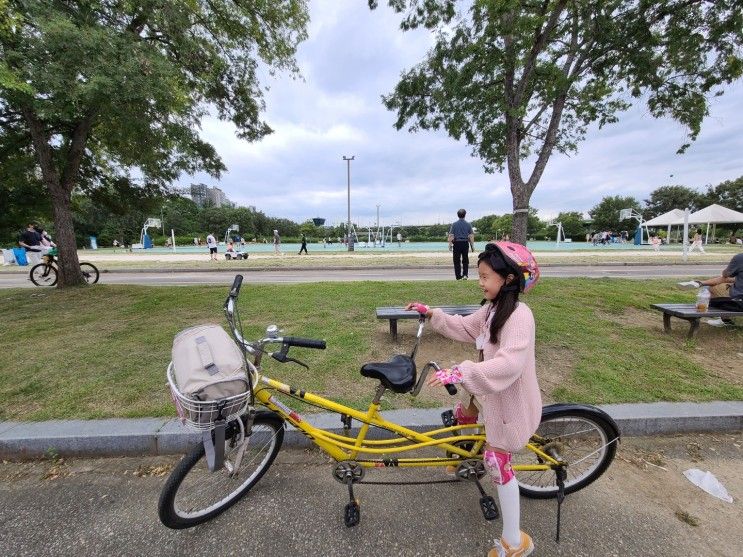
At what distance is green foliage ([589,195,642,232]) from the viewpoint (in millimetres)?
57319

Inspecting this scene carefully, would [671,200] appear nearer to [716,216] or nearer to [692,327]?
[716,216]

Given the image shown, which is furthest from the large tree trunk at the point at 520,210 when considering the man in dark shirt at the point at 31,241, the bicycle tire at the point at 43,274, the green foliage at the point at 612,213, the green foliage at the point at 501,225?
the green foliage at the point at 612,213

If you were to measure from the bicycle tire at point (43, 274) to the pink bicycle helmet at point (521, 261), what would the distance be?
13.3m

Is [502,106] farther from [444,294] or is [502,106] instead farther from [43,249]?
[43,249]

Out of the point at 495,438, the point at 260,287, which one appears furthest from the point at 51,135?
the point at 495,438

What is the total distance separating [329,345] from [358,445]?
233 centimetres

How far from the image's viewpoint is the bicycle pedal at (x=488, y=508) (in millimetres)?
1895

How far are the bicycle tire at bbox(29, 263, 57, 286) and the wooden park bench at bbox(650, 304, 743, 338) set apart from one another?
14653mm

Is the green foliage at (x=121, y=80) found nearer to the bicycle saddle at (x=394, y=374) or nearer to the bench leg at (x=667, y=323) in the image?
the bicycle saddle at (x=394, y=374)

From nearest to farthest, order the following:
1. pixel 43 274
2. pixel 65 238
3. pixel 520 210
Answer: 1. pixel 520 210
2. pixel 65 238
3. pixel 43 274

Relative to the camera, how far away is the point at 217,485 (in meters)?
2.09

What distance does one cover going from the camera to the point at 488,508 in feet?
6.28

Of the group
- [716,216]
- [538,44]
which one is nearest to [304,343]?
[538,44]

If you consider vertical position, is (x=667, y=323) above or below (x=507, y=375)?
below
